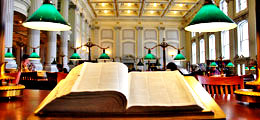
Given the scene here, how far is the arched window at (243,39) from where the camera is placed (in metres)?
Answer: 11.6

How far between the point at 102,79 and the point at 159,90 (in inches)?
10.1

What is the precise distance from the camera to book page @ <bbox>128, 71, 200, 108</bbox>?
2.46ft

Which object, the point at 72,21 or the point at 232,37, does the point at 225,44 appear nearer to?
the point at 232,37

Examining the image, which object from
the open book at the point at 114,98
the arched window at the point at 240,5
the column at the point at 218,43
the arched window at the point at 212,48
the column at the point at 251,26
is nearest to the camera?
the open book at the point at 114,98

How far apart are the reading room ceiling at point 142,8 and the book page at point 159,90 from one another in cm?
1720

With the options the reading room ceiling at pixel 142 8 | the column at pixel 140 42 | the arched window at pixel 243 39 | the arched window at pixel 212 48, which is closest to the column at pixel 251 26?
the arched window at pixel 243 39

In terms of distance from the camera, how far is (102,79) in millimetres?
810

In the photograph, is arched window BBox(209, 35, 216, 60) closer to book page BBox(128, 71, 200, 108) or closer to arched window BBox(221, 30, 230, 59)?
arched window BBox(221, 30, 230, 59)

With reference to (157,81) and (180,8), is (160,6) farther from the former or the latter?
(157,81)

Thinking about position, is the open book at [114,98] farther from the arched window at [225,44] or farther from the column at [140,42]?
the column at [140,42]

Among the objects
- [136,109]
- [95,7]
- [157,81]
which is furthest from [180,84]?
[95,7]

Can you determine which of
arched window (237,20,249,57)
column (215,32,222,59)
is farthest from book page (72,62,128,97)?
column (215,32,222,59)

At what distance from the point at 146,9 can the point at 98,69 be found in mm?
19704

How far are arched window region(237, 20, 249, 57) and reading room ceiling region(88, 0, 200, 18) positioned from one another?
669 cm
